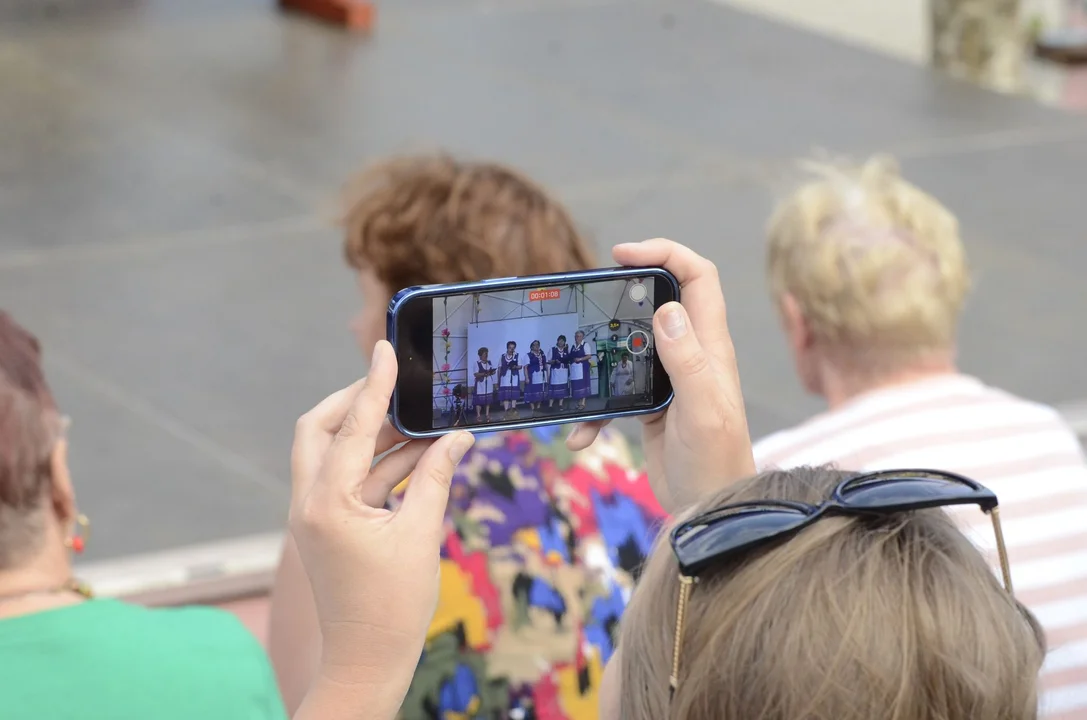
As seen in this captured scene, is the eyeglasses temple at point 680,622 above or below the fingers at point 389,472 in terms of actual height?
above

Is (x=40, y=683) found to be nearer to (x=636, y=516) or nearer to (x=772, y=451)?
(x=636, y=516)

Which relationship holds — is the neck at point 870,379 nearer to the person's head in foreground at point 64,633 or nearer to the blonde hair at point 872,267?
the blonde hair at point 872,267

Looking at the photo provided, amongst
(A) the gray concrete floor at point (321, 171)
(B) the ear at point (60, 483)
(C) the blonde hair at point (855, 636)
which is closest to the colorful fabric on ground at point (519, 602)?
(B) the ear at point (60, 483)

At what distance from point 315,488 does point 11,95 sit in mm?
7483

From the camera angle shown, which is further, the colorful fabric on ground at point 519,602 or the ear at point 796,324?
the ear at point 796,324

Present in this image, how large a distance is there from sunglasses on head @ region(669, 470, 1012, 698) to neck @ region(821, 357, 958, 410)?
1496mm

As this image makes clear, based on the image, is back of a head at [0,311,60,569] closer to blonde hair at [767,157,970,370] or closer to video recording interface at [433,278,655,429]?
video recording interface at [433,278,655,429]

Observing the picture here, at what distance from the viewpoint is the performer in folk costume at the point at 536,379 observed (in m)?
1.69

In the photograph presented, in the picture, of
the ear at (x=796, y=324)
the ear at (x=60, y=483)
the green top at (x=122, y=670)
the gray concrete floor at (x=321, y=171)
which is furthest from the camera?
the gray concrete floor at (x=321, y=171)

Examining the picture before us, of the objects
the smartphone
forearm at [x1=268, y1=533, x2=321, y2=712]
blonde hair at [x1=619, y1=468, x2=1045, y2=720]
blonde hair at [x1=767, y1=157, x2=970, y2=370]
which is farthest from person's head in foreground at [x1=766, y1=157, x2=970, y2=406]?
blonde hair at [x1=619, y1=468, x2=1045, y2=720]

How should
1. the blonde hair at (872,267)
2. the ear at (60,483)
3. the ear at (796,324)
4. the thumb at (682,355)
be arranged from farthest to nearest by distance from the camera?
the ear at (796,324) < the blonde hair at (872,267) < the ear at (60,483) < the thumb at (682,355)

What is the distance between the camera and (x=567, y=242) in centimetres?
264

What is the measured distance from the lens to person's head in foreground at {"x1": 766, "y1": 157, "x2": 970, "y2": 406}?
284cm

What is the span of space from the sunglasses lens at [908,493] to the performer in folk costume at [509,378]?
46 centimetres
